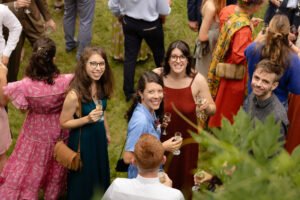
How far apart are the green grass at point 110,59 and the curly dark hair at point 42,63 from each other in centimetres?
150

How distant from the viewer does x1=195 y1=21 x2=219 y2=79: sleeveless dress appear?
16.9ft

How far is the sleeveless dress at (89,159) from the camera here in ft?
12.8

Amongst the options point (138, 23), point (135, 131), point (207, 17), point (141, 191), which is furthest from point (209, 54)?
point (141, 191)

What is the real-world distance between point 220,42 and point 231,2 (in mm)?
1137

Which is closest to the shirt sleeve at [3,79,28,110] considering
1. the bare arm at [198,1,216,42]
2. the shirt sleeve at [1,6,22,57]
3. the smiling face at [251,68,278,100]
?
the shirt sleeve at [1,6,22,57]

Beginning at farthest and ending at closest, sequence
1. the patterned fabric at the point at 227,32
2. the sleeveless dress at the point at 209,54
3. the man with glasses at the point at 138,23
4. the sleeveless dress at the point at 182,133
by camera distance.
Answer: the man with glasses at the point at 138,23, the sleeveless dress at the point at 209,54, the patterned fabric at the point at 227,32, the sleeveless dress at the point at 182,133

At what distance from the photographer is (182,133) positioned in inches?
160

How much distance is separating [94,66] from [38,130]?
71 cm

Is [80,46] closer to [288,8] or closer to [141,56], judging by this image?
[141,56]

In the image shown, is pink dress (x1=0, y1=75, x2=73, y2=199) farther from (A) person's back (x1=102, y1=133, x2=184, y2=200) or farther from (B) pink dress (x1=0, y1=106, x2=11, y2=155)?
(A) person's back (x1=102, y1=133, x2=184, y2=200)

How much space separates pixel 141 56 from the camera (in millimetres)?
6715

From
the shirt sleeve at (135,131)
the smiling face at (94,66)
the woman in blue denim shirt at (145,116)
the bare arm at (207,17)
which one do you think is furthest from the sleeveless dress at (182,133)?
the bare arm at (207,17)

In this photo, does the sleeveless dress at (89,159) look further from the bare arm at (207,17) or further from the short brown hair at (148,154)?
the bare arm at (207,17)

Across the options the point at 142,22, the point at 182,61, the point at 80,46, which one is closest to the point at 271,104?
the point at 182,61
